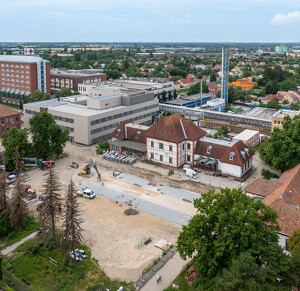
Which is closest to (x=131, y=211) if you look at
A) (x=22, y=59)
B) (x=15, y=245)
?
(x=15, y=245)

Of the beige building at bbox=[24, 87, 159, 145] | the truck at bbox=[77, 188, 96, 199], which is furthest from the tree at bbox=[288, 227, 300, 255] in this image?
the beige building at bbox=[24, 87, 159, 145]

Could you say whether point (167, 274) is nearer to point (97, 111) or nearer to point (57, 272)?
point (57, 272)

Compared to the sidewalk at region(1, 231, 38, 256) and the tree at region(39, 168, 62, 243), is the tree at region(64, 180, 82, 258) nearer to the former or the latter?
the tree at region(39, 168, 62, 243)

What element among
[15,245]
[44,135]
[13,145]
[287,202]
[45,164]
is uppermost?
[44,135]

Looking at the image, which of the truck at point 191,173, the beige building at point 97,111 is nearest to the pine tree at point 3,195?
the truck at point 191,173

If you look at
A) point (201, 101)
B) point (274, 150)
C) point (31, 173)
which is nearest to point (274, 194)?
point (274, 150)

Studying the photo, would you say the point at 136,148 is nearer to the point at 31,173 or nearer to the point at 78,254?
the point at 31,173

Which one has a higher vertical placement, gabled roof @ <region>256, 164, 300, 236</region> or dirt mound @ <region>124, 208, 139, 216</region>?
gabled roof @ <region>256, 164, 300, 236</region>

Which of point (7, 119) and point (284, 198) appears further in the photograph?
point (7, 119)
